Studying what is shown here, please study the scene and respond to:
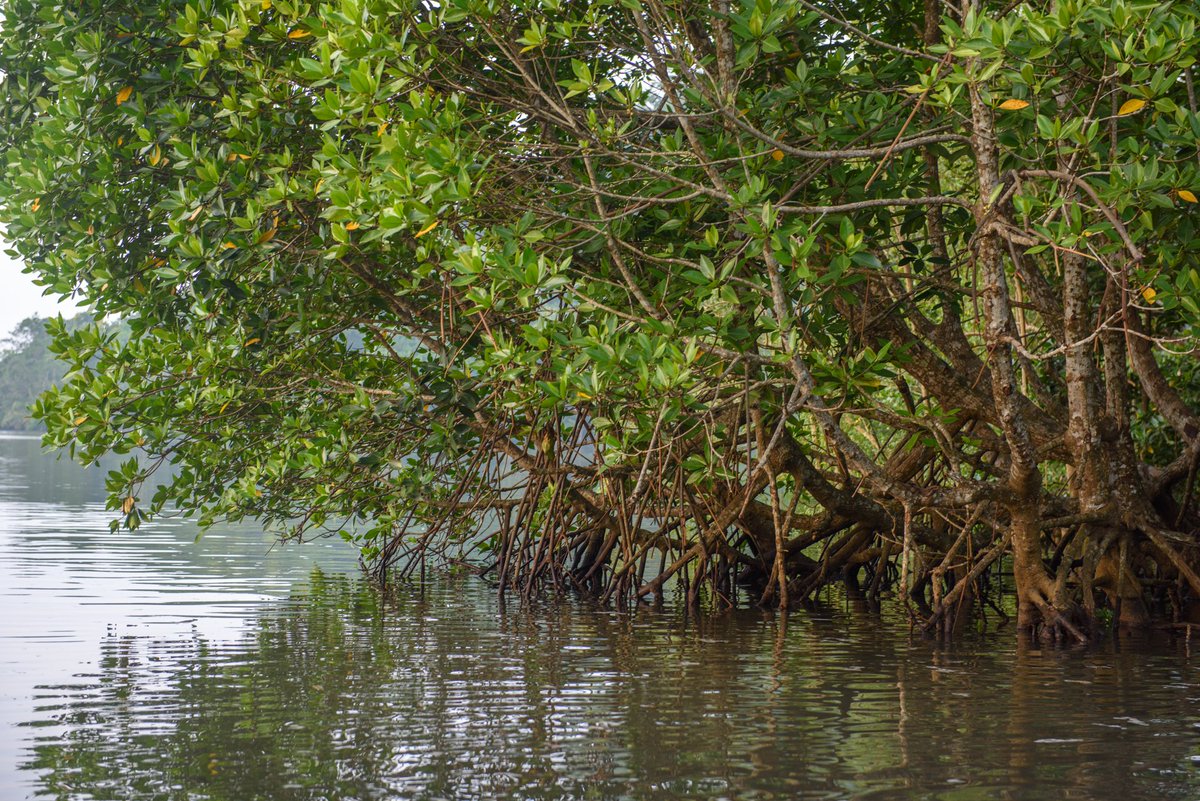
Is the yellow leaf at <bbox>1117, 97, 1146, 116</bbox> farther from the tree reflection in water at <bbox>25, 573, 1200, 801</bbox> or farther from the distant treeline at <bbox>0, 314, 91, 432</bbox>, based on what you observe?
the distant treeline at <bbox>0, 314, 91, 432</bbox>

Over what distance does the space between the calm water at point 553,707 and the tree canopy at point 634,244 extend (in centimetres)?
85

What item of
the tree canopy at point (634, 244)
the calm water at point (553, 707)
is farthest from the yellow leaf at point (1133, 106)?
the calm water at point (553, 707)

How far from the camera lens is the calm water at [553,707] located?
12.6 ft

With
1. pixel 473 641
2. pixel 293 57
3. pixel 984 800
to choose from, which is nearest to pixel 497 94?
pixel 293 57

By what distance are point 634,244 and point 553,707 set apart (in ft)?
9.72

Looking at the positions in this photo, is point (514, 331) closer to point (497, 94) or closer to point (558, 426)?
point (558, 426)

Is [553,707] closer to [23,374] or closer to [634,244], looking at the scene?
[634,244]

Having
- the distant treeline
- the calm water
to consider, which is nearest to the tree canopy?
the calm water

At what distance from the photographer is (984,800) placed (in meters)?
3.69

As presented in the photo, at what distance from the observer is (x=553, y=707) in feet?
16.1

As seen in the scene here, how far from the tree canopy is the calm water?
33.3 inches

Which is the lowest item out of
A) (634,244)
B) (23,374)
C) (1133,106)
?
(634,244)

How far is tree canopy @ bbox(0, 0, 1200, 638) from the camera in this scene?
5.53 meters

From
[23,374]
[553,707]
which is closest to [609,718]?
[553,707]
